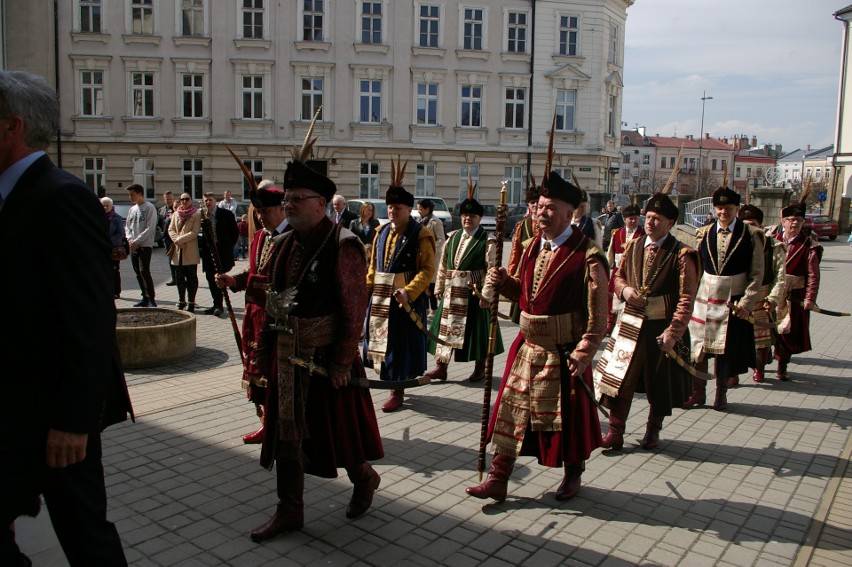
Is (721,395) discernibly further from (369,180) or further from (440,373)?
(369,180)

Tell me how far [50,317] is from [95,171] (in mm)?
32218

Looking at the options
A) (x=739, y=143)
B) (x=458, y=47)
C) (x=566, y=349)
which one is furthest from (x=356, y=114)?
(x=739, y=143)

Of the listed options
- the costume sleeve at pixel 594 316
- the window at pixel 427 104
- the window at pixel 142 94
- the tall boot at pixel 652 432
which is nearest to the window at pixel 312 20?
the window at pixel 427 104

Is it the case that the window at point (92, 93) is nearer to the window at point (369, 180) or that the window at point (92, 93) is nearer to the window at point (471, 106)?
the window at point (369, 180)

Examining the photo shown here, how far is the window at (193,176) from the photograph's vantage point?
107 feet

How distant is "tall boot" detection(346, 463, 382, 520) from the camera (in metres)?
4.54

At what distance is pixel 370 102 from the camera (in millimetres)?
33781

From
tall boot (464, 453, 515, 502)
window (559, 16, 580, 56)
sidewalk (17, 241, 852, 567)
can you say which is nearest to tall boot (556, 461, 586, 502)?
sidewalk (17, 241, 852, 567)

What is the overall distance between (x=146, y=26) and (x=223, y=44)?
333 centimetres

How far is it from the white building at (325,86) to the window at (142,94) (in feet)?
0.17

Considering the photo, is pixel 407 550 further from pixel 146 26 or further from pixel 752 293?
pixel 146 26

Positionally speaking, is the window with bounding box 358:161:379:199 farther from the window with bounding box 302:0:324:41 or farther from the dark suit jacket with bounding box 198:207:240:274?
the dark suit jacket with bounding box 198:207:240:274

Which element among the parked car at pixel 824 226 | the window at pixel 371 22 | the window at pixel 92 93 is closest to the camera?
the window at pixel 92 93

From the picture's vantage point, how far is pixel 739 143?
126 m
